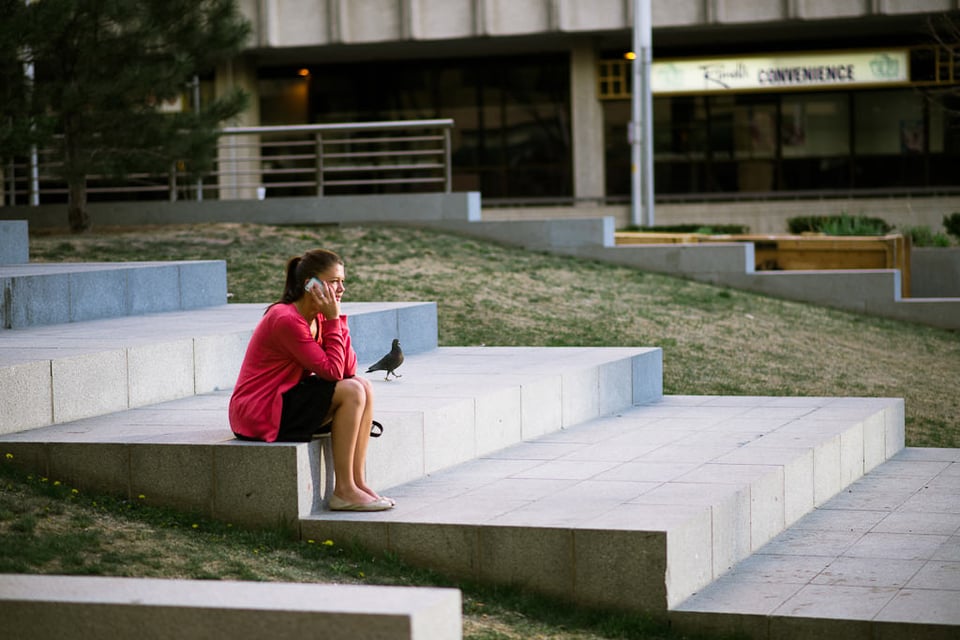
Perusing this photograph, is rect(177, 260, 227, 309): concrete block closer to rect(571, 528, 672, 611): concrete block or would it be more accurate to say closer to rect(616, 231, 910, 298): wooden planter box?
rect(571, 528, 672, 611): concrete block

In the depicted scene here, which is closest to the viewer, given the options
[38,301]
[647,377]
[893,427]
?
[38,301]

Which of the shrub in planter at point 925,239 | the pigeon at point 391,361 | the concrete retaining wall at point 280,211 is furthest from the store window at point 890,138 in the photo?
the pigeon at point 391,361

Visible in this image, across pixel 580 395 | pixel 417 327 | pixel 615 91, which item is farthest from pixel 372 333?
pixel 615 91

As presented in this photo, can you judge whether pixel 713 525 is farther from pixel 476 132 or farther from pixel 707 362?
pixel 476 132

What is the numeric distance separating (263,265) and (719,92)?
686 inches

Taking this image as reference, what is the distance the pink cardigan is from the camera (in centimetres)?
706

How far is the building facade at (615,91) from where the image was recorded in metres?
30.0

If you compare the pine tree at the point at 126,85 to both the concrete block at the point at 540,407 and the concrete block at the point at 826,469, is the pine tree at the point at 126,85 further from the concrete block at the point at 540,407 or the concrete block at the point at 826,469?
the concrete block at the point at 826,469

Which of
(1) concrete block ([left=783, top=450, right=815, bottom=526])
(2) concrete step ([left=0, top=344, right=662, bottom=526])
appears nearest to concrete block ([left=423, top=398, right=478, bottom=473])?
(2) concrete step ([left=0, top=344, right=662, bottom=526])

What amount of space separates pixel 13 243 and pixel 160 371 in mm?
5660

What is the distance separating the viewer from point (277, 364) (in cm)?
720

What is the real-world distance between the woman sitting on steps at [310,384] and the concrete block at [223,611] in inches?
86.9

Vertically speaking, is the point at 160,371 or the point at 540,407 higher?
the point at 160,371

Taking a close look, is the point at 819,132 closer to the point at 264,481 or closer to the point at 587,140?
the point at 587,140
